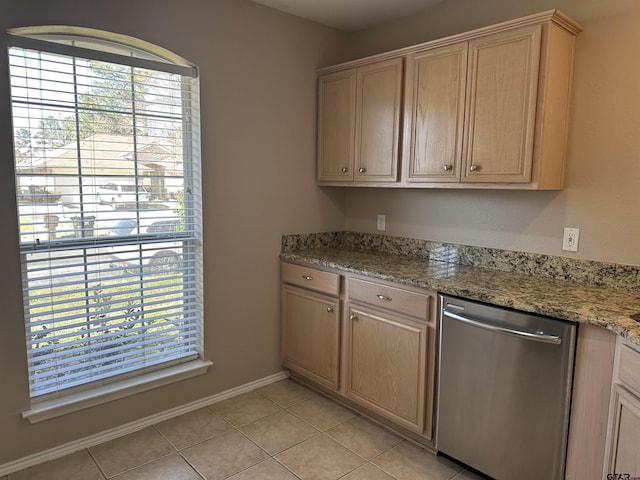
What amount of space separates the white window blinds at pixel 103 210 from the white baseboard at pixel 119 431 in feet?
0.92

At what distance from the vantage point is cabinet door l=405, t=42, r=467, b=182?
232 cm

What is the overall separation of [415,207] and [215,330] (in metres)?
1.53

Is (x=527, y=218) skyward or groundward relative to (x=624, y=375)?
skyward

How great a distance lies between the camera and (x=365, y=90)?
2.79 meters

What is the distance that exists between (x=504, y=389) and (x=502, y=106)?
132 centimetres

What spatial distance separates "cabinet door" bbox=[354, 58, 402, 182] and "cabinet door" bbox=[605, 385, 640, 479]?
5.17ft

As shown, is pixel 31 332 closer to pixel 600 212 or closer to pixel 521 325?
pixel 521 325

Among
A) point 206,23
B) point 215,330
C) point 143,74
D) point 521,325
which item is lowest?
point 215,330

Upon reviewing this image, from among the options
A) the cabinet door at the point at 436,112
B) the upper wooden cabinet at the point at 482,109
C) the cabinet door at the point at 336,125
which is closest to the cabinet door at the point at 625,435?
the upper wooden cabinet at the point at 482,109

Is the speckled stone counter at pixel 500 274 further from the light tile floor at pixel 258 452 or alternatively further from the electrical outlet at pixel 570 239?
the light tile floor at pixel 258 452

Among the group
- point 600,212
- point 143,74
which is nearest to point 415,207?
point 600,212

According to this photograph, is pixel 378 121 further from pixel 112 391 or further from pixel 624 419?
pixel 112 391

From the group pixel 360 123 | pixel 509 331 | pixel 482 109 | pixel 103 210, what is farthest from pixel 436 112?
pixel 103 210

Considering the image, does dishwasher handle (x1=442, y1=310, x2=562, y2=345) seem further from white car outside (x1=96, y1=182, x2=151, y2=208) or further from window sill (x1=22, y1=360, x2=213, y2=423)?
white car outside (x1=96, y1=182, x2=151, y2=208)
